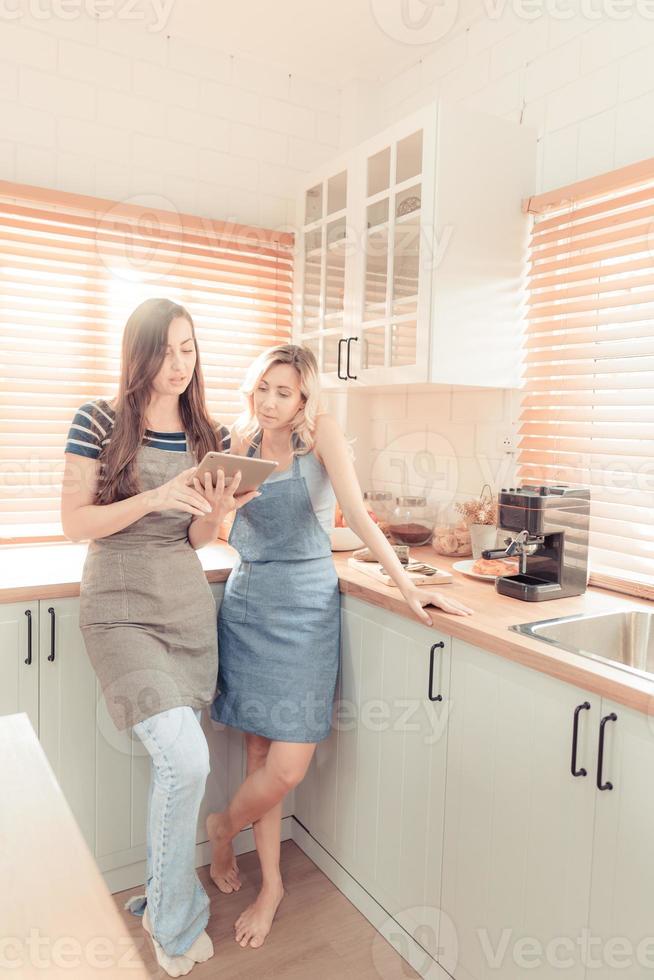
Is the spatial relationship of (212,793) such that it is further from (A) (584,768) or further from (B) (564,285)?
(B) (564,285)

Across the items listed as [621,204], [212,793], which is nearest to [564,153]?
[621,204]

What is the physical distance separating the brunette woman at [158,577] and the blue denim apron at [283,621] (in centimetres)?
12

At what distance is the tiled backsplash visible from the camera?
2.55m

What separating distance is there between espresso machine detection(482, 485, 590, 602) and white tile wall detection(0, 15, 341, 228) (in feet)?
5.67

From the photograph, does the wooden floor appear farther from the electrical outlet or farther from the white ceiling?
the white ceiling

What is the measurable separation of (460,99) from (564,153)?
0.59m

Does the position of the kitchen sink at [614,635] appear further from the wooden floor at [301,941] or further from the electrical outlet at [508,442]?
the wooden floor at [301,941]

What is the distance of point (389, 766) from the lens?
202 cm

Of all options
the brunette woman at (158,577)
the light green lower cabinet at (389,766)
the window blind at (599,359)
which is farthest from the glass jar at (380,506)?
the brunette woman at (158,577)

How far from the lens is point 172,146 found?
282cm

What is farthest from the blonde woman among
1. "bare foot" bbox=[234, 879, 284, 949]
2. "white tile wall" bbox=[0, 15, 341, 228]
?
"white tile wall" bbox=[0, 15, 341, 228]

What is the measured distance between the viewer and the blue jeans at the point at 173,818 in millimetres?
1799

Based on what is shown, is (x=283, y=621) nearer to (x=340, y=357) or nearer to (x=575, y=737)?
(x=575, y=737)

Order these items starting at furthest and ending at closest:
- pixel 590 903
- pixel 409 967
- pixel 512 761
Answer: pixel 409 967 → pixel 512 761 → pixel 590 903
